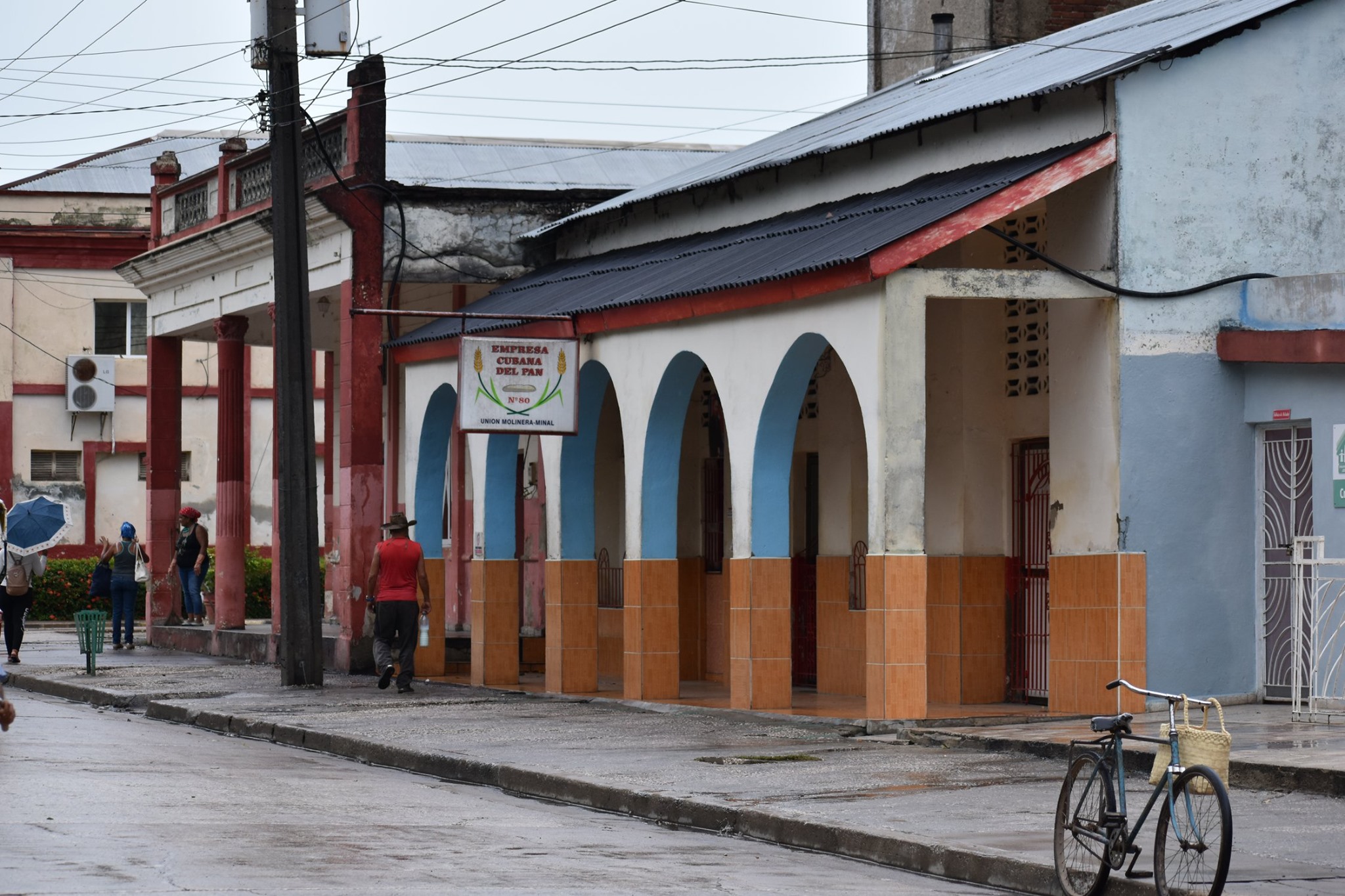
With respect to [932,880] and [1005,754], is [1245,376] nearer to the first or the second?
[1005,754]

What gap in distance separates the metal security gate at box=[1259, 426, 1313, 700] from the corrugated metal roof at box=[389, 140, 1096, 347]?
113 inches

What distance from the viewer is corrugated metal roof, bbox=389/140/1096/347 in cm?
1586

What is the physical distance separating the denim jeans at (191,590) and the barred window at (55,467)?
10.5 metres

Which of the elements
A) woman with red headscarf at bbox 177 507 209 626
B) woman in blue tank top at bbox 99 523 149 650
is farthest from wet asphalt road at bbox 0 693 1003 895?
woman with red headscarf at bbox 177 507 209 626

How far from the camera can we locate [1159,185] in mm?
16094

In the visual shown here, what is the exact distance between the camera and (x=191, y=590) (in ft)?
98.3

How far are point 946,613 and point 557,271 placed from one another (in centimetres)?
743

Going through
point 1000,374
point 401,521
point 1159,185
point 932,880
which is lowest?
point 932,880

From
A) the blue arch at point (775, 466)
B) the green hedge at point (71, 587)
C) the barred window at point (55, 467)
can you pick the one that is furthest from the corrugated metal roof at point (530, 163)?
the barred window at point (55, 467)

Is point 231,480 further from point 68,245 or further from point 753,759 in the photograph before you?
point 753,759

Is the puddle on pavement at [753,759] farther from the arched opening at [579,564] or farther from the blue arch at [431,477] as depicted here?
the blue arch at [431,477]

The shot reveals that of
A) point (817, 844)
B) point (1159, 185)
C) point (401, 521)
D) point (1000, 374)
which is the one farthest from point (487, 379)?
point (817, 844)

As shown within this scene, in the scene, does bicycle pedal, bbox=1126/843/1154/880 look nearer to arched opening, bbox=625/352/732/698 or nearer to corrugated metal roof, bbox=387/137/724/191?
arched opening, bbox=625/352/732/698

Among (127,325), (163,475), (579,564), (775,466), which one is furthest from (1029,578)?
(127,325)
